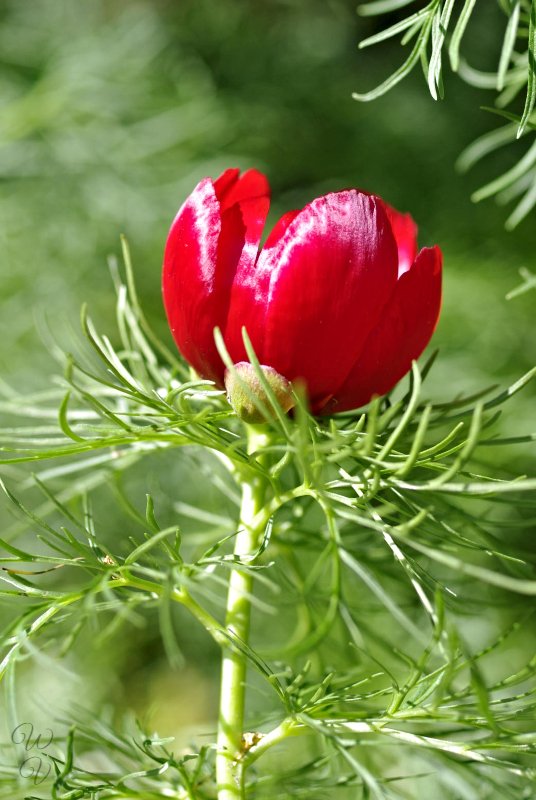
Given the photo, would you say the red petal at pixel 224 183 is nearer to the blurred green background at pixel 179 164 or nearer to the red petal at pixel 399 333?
the red petal at pixel 399 333

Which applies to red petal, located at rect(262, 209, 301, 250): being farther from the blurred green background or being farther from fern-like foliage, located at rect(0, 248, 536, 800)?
the blurred green background

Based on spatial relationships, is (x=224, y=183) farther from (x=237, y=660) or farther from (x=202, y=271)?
(x=237, y=660)

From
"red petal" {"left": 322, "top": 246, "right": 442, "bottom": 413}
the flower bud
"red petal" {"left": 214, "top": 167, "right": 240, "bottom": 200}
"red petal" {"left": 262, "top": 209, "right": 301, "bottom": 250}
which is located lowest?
the flower bud

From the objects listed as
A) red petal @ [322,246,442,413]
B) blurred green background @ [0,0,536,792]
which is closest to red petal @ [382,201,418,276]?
red petal @ [322,246,442,413]

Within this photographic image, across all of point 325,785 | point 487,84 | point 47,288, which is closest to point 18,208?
point 47,288

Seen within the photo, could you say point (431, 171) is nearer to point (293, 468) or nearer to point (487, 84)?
point (487, 84)

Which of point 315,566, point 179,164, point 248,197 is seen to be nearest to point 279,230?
point 248,197
